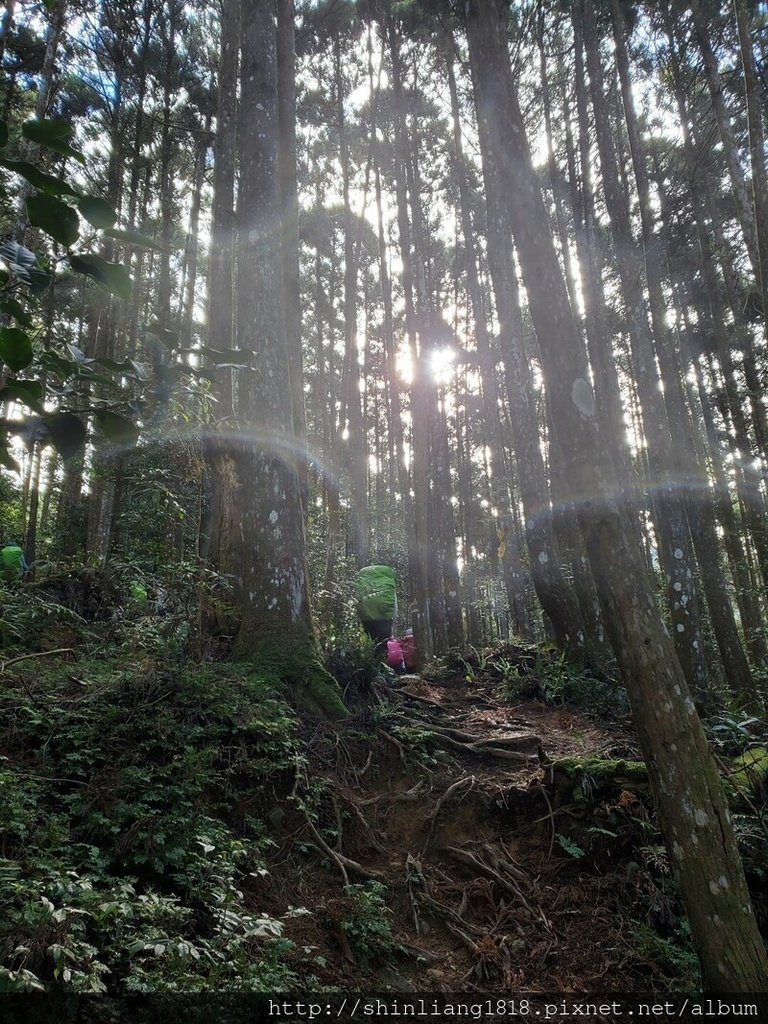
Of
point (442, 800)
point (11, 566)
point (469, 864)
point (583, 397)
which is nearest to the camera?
point (583, 397)

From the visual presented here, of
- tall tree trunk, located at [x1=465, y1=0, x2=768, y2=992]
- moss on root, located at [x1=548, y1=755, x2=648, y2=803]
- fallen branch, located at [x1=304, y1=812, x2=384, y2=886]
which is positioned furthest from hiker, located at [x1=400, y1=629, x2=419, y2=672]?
tall tree trunk, located at [x1=465, y1=0, x2=768, y2=992]

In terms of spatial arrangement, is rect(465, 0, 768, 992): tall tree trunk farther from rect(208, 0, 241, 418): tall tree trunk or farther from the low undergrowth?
rect(208, 0, 241, 418): tall tree trunk

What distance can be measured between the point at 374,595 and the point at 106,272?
6.71 m

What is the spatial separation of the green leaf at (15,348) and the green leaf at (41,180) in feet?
0.86

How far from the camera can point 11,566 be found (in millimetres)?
8086

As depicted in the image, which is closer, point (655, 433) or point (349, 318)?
point (655, 433)

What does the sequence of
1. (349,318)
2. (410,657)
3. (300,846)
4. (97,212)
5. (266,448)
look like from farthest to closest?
1. (349,318)
2. (410,657)
3. (266,448)
4. (300,846)
5. (97,212)

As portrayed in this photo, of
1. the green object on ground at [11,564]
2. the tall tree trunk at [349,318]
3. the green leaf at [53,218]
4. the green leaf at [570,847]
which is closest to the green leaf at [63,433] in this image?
the green leaf at [53,218]

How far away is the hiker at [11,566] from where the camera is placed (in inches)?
288

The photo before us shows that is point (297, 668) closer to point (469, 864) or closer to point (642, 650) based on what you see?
point (469, 864)

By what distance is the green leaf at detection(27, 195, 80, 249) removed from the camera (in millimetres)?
1037

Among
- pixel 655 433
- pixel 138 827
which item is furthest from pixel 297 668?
pixel 655 433

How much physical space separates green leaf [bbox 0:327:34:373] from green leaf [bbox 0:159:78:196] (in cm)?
26

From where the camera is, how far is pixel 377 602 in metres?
7.63
